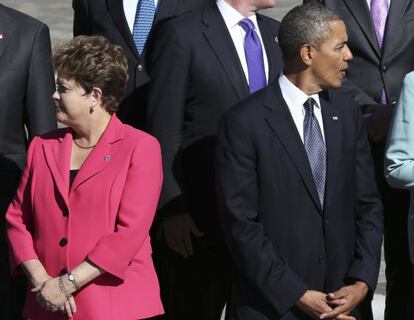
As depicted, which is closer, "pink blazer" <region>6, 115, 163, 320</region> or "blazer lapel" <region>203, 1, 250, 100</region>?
"pink blazer" <region>6, 115, 163, 320</region>

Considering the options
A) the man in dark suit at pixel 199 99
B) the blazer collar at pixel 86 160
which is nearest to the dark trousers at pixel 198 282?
the man in dark suit at pixel 199 99

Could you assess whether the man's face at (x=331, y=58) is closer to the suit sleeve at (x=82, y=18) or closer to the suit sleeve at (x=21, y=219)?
the suit sleeve at (x=21, y=219)

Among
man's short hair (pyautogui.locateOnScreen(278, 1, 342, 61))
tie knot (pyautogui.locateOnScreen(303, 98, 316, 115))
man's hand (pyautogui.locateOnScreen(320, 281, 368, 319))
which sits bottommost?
man's hand (pyautogui.locateOnScreen(320, 281, 368, 319))

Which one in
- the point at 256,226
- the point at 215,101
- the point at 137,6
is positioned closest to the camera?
the point at 256,226

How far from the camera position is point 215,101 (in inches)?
248

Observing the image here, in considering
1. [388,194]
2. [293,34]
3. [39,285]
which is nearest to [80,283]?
[39,285]

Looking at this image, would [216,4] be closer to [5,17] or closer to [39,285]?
[5,17]

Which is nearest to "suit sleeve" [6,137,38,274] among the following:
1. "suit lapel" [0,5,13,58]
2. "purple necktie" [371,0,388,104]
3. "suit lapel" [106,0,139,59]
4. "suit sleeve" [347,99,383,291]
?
"suit lapel" [0,5,13,58]

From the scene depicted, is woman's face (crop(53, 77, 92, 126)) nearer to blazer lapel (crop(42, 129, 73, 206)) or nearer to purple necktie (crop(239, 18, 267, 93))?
blazer lapel (crop(42, 129, 73, 206))

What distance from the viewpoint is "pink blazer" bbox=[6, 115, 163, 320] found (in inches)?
226

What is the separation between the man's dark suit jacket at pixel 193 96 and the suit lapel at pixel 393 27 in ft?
1.97

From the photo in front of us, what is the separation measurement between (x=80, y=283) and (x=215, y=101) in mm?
1036

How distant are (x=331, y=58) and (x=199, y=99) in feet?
2.49

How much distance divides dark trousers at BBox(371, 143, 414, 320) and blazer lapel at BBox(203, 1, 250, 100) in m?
0.73
